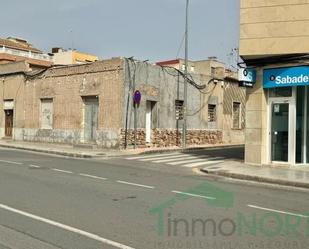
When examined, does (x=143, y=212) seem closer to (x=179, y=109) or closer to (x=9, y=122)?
(x=179, y=109)

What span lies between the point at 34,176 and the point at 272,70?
9.58m

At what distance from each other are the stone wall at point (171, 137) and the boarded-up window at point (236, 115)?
8.17 feet

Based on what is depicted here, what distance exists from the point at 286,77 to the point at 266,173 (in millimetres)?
3954

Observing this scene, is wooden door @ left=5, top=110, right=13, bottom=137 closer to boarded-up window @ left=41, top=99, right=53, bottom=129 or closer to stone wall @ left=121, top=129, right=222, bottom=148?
boarded-up window @ left=41, top=99, right=53, bottom=129

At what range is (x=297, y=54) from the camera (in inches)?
683

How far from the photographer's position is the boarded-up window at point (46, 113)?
101 ft

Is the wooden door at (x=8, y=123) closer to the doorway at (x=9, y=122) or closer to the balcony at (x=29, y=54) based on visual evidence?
the doorway at (x=9, y=122)

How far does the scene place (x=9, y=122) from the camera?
1368 inches

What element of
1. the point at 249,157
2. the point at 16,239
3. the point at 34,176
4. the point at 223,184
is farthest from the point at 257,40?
the point at 16,239

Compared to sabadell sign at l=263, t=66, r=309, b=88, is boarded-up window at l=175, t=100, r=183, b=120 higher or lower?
lower

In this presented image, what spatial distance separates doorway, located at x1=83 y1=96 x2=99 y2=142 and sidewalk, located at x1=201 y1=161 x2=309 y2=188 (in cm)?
1065

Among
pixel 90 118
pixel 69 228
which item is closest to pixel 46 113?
pixel 90 118

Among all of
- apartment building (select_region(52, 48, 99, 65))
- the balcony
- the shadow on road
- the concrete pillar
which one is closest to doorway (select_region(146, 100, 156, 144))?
the shadow on road

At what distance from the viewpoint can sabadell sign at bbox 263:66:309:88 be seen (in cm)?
1738
